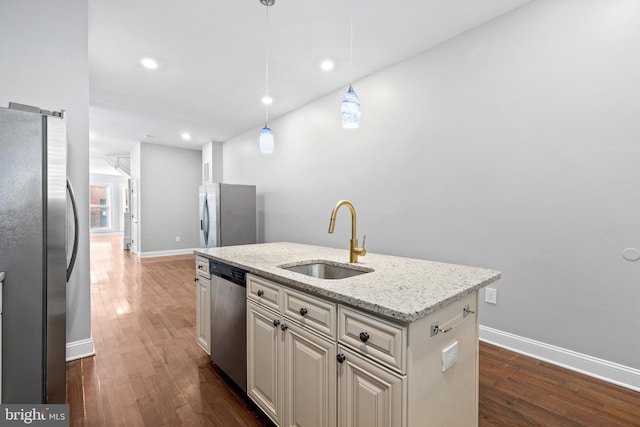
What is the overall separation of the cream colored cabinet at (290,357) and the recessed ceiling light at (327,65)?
2.52 metres

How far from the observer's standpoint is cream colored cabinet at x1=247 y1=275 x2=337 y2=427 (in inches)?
49.7

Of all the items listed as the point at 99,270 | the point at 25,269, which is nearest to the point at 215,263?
the point at 25,269

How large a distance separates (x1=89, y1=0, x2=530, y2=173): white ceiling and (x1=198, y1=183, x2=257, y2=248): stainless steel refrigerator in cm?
139

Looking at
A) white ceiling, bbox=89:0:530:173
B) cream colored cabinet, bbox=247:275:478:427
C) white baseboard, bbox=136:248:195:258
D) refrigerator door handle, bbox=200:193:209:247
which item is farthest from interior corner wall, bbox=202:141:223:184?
cream colored cabinet, bbox=247:275:478:427

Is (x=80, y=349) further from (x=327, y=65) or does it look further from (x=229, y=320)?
(x=327, y=65)

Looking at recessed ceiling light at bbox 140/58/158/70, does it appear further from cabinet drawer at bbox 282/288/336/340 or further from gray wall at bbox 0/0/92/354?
cabinet drawer at bbox 282/288/336/340

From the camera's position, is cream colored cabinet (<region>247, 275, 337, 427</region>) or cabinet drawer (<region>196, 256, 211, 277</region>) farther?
cabinet drawer (<region>196, 256, 211, 277</region>)

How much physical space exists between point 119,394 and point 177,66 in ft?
10.3

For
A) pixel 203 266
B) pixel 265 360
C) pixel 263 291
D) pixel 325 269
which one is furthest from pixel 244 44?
pixel 265 360

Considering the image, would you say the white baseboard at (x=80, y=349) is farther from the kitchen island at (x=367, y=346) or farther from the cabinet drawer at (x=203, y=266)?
the kitchen island at (x=367, y=346)

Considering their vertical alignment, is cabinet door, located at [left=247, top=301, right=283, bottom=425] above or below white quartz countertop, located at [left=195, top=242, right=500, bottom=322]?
below

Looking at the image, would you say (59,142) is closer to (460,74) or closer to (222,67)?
(222,67)

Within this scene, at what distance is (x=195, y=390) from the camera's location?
1.96 meters

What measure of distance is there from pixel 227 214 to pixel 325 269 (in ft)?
11.3
